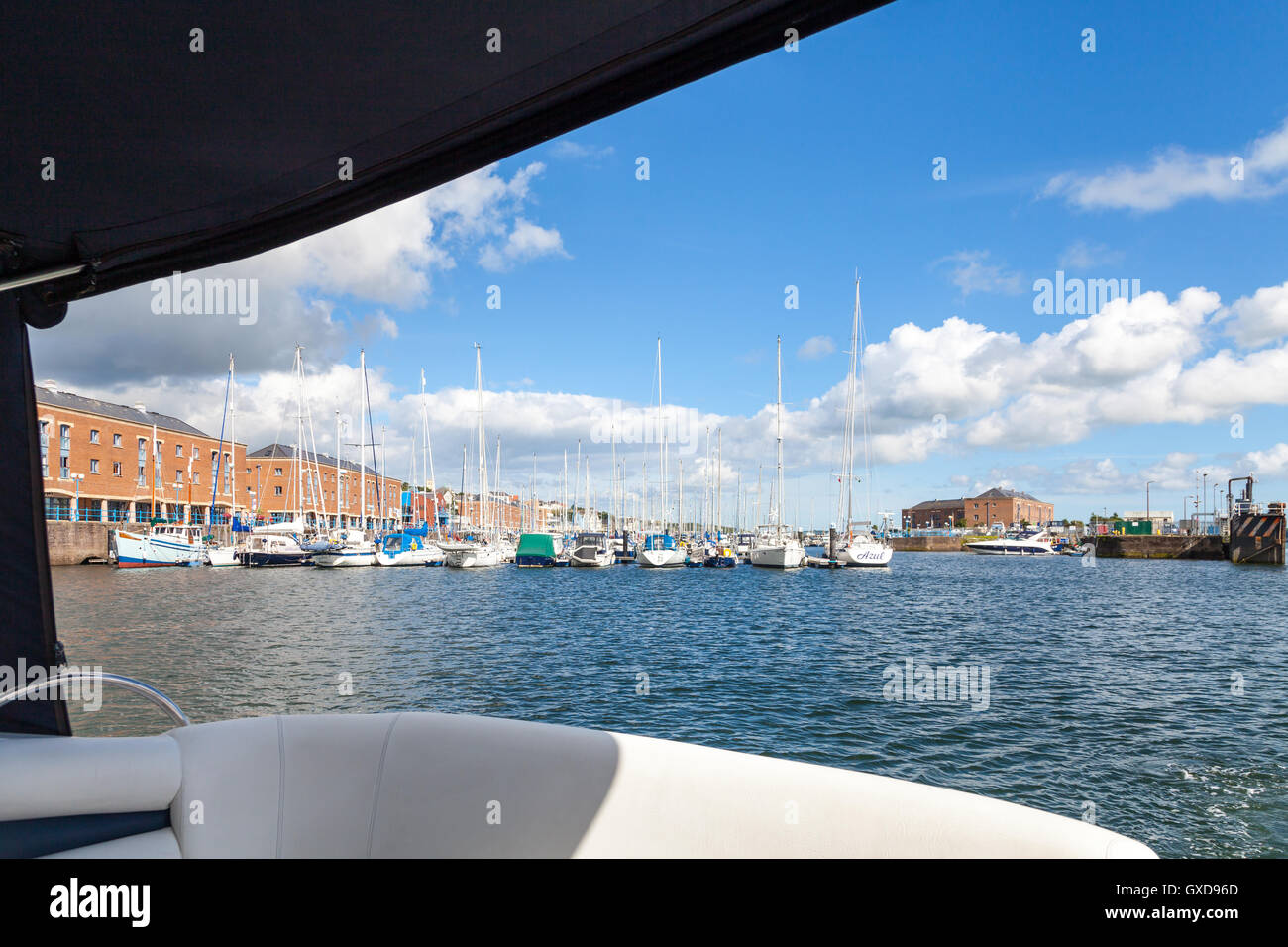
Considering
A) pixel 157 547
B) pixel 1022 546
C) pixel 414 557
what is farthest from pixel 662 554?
pixel 1022 546

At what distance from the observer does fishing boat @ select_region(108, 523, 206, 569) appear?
139 feet

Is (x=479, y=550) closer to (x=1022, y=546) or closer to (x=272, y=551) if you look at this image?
(x=272, y=551)

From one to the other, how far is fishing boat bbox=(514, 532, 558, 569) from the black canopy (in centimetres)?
5206

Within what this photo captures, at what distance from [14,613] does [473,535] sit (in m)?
66.0

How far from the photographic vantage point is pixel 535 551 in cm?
5472

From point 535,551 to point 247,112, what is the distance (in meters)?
53.5

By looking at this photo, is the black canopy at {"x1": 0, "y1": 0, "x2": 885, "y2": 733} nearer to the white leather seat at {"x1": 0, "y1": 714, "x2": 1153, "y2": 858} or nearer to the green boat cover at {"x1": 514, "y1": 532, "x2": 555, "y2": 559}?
the white leather seat at {"x1": 0, "y1": 714, "x2": 1153, "y2": 858}

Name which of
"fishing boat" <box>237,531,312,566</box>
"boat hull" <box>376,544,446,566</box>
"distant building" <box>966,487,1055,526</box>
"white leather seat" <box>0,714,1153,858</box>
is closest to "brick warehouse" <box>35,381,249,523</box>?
"fishing boat" <box>237,531,312,566</box>

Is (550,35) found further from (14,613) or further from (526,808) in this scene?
(14,613)

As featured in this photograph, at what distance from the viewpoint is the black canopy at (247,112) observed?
5.98 ft

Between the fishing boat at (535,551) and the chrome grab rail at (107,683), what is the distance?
172 feet

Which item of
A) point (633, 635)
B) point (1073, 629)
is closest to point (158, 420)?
point (633, 635)

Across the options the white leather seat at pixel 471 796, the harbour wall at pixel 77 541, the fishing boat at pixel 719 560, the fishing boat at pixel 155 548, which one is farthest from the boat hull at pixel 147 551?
the white leather seat at pixel 471 796

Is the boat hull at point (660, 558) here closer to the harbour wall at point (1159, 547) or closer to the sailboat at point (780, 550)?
the sailboat at point (780, 550)
